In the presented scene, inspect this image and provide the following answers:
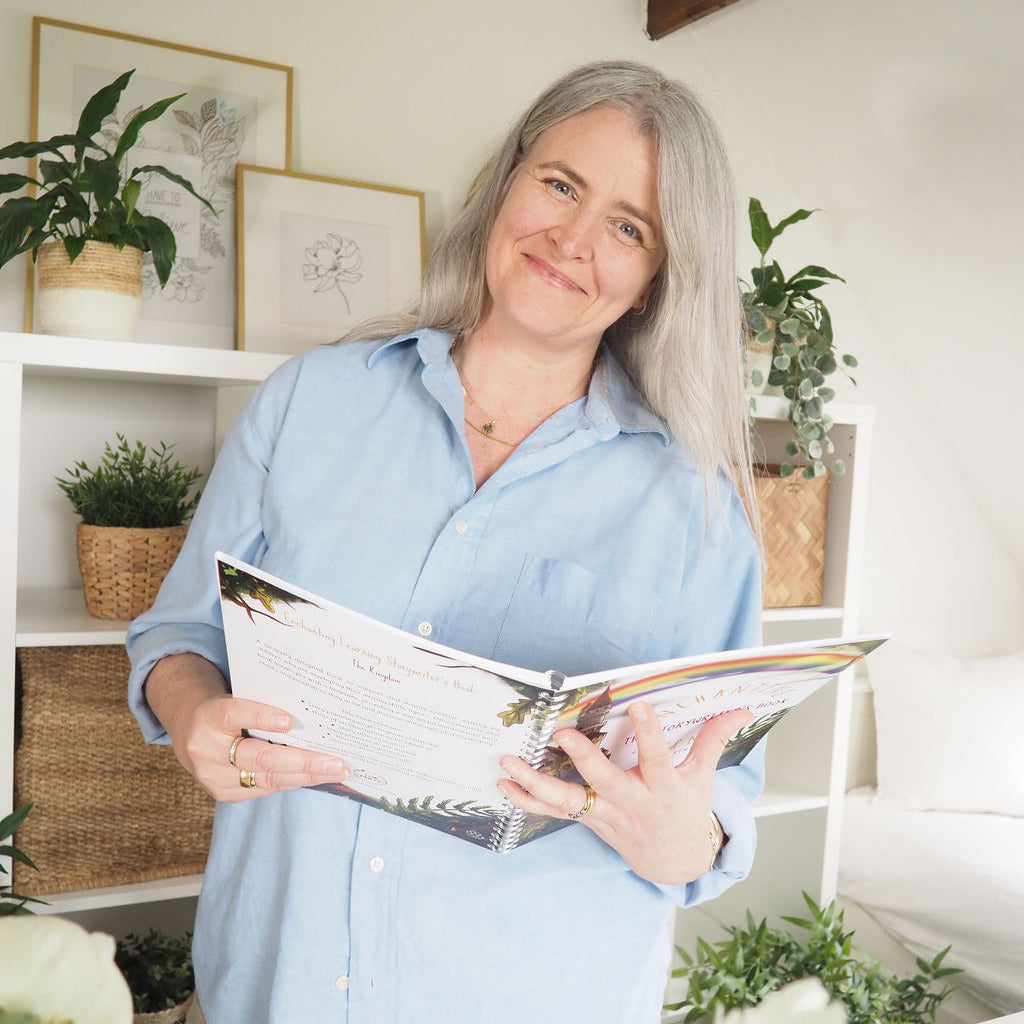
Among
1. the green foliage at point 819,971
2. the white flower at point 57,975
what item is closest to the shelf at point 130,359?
the white flower at point 57,975

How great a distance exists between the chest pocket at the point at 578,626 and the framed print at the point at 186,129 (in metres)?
1.11

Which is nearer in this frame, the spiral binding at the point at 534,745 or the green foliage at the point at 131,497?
the spiral binding at the point at 534,745

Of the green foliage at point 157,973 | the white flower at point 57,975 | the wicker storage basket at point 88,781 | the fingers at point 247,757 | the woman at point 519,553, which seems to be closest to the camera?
the white flower at point 57,975

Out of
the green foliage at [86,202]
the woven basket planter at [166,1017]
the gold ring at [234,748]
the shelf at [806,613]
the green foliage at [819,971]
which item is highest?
the green foliage at [86,202]

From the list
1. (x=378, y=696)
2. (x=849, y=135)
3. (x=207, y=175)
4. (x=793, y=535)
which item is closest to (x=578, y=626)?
(x=378, y=696)

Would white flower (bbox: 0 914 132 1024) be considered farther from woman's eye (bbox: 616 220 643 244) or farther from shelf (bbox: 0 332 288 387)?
shelf (bbox: 0 332 288 387)

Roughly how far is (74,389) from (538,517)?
1166 mm

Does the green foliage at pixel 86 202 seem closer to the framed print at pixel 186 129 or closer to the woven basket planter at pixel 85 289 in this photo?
the woven basket planter at pixel 85 289

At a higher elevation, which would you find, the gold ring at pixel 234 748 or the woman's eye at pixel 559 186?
the woman's eye at pixel 559 186

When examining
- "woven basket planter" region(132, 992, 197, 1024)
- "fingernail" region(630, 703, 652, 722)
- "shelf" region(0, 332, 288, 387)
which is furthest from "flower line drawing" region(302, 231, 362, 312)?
"fingernail" region(630, 703, 652, 722)

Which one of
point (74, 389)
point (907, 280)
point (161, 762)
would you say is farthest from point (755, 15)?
point (161, 762)

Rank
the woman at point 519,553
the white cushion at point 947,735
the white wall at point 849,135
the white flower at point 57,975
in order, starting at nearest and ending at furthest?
the white flower at point 57,975 < the woman at point 519,553 < the white wall at point 849,135 < the white cushion at point 947,735

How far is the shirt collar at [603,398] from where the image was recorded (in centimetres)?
115

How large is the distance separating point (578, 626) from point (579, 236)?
410 millimetres
